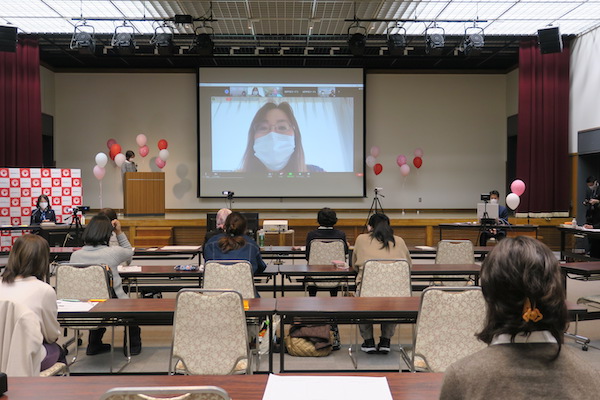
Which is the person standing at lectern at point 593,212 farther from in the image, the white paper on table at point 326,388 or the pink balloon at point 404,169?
the white paper on table at point 326,388

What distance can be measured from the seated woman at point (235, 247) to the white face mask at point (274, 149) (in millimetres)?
8232

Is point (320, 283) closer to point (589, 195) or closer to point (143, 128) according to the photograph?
point (589, 195)

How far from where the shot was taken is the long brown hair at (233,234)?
423 cm

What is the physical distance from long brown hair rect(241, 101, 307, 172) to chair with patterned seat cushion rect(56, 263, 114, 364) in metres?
8.59

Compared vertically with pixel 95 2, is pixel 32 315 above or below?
below

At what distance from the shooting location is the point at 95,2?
29.9 feet

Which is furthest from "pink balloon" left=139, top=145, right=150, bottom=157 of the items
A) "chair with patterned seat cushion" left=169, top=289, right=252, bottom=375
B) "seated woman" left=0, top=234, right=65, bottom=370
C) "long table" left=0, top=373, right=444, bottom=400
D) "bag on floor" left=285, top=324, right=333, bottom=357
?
"long table" left=0, top=373, right=444, bottom=400

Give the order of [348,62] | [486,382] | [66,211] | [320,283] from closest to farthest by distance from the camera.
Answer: [486,382], [320,283], [66,211], [348,62]

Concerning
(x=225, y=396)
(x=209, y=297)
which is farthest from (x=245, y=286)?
(x=225, y=396)

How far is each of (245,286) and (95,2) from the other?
725cm

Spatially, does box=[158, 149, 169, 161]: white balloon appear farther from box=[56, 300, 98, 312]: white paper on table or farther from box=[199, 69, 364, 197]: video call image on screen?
box=[56, 300, 98, 312]: white paper on table

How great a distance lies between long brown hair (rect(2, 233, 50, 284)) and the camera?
2656mm

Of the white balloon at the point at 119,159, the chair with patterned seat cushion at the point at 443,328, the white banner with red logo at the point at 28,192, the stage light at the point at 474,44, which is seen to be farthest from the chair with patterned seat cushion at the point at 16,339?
the white balloon at the point at 119,159

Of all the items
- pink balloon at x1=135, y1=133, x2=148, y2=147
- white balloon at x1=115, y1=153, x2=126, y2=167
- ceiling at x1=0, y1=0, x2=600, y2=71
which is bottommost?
white balloon at x1=115, y1=153, x2=126, y2=167
